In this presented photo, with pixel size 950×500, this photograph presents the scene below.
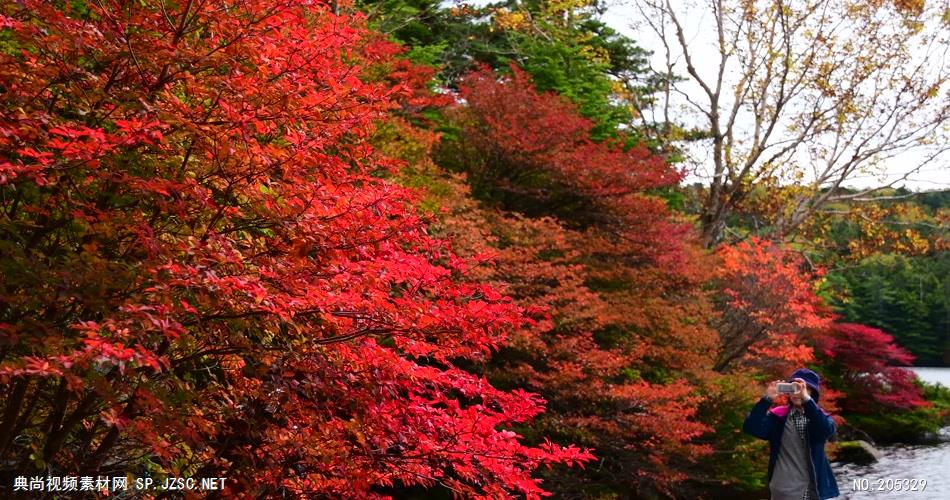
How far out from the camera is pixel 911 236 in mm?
18344

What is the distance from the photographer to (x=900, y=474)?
16.9 m

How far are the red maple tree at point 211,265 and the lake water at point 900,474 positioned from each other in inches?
509

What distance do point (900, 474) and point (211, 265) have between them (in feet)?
57.6

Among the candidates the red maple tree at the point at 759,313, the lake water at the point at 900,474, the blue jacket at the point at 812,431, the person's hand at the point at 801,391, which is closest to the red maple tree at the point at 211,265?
the blue jacket at the point at 812,431

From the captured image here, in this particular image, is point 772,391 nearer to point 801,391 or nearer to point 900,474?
point 801,391

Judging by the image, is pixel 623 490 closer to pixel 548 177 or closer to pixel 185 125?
pixel 548 177

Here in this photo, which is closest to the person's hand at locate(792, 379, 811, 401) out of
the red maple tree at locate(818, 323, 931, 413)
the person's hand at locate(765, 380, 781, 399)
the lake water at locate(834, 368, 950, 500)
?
the person's hand at locate(765, 380, 781, 399)

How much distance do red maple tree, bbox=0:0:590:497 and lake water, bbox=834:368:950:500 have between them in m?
12.9

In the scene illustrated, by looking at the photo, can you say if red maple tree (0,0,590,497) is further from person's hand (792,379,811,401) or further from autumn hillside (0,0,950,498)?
person's hand (792,379,811,401)

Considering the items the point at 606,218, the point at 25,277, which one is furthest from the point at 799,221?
the point at 25,277

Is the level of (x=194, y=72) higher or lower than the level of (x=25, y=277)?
higher

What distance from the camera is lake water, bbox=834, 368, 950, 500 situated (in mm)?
14641

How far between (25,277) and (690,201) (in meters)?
21.3

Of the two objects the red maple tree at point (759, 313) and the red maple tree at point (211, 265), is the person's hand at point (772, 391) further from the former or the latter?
the red maple tree at point (759, 313)
